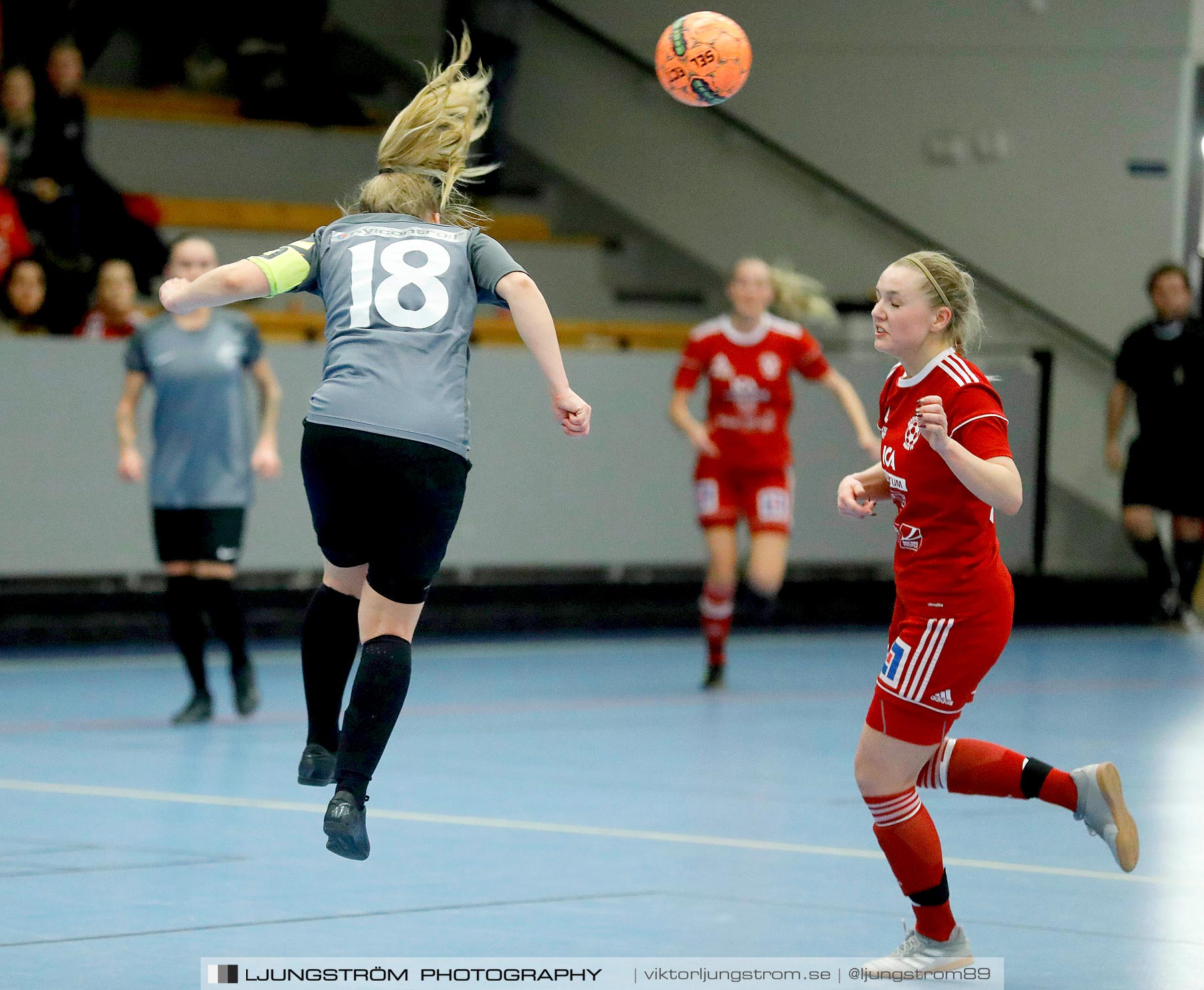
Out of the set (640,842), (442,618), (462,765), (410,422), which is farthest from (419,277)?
(442,618)

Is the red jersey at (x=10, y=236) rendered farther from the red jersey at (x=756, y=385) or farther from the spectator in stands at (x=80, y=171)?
the red jersey at (x=756, y=385)

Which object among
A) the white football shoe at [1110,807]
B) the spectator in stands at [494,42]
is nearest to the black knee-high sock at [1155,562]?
the spectator in stands at [494,42]

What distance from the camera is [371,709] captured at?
4.88 metres

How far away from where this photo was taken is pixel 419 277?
4824 mm

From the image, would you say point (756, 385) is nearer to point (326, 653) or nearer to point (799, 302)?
point (799, 302)

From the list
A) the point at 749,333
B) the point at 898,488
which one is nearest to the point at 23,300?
the point at 749,333

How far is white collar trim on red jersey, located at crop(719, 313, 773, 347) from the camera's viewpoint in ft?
35.0

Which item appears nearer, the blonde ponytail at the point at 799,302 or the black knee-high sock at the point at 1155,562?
the blonde ponytail at the point at 799,302

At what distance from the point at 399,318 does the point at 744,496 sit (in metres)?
5.94

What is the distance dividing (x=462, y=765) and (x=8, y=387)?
16.6ft

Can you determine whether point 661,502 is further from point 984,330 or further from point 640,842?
point 984,330

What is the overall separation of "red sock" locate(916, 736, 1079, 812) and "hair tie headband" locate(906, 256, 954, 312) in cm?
112

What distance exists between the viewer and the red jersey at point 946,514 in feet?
15.1

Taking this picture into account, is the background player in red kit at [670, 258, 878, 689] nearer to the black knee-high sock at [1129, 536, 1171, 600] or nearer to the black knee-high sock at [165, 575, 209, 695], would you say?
the black knee-high sock at [165, 575, 209, 695]
